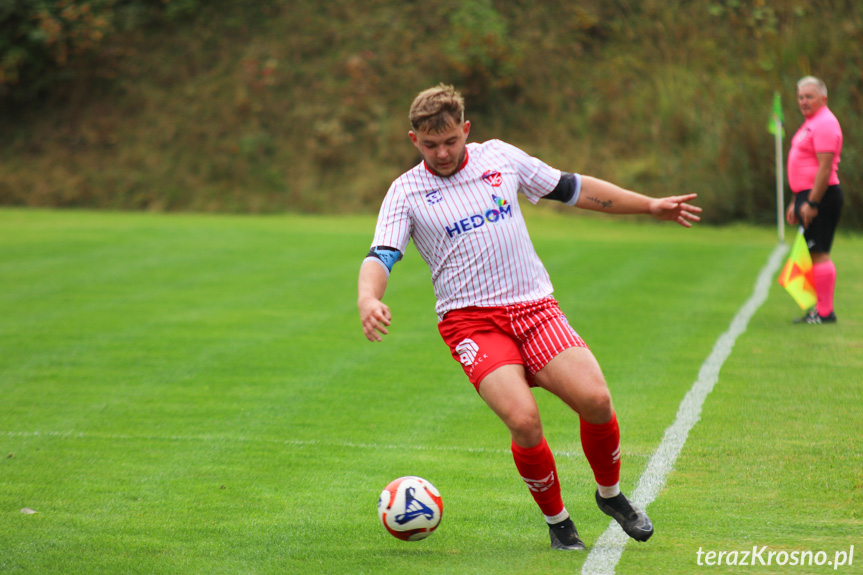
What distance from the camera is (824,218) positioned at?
1012 centimetres

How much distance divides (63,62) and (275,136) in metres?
6.79

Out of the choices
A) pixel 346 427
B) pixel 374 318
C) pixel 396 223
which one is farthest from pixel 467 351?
pixel 346 427

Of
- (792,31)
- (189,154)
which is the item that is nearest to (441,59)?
(189,154)

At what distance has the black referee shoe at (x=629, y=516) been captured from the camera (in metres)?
4.45

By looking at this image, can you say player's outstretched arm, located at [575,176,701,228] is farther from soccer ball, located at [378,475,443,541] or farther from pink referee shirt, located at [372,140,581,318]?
soccer ball, located at [378,475,443,541]

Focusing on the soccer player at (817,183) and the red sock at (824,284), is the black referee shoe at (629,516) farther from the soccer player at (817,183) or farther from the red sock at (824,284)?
the red sock at (824,284)

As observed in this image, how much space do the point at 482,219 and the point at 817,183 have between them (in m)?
6.26

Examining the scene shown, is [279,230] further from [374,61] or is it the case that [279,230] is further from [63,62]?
[63,62]

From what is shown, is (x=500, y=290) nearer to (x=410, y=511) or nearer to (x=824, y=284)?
(x=410, y=511)

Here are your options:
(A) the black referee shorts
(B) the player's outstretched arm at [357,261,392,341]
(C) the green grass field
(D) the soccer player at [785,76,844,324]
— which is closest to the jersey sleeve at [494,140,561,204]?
(B) the player's outstretched arm at [357,261,392,341]

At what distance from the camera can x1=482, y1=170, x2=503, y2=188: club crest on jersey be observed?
4.65m

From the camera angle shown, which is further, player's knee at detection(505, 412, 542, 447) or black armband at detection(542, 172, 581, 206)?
black armband at detection(542, 172, 581, 206)

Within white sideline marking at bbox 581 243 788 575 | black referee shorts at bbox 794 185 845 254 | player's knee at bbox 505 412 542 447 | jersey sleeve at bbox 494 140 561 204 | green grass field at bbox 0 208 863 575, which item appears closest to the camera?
player's knee at bbox 505 412 542 447

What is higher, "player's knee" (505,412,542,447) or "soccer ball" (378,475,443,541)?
"player's knee" (505,412,542,447)
